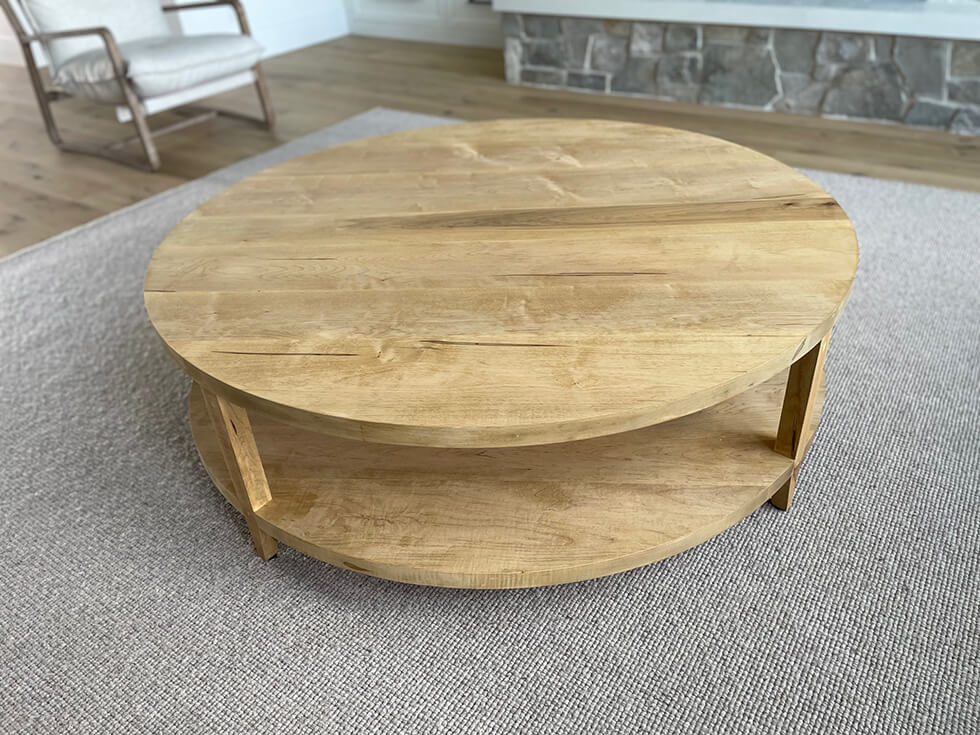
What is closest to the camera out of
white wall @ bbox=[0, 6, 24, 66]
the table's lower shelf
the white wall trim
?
the table's lower shelf

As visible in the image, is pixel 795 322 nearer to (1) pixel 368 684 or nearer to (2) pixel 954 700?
(2) pixel 954 700

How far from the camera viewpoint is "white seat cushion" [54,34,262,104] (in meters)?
3.03

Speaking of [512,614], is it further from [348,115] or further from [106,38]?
[348,115]

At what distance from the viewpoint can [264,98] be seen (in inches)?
139

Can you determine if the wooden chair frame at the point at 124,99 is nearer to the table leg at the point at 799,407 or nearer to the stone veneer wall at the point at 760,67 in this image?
the stone veneer wall at the point at 760,67

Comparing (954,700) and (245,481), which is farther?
(245,481)

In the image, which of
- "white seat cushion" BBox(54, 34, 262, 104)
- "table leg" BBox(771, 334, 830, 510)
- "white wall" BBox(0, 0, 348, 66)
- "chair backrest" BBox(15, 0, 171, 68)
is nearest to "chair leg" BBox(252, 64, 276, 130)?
"white seat cushion" BBox(54, 34, 262, 104)

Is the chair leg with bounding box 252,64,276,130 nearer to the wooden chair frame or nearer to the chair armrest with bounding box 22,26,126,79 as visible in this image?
the wooden chair frame

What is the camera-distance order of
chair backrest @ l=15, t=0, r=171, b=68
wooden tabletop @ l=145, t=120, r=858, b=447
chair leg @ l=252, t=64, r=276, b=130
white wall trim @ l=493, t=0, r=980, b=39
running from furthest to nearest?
chair leg @ l=252, t=64, r=276, b=130 → chair backrest @ l=15, t=0, r=171, b=68 → white wall trim @ l=493, t=0, r=980, b=39 → wooden tabletop @ l=145, t=120, r=858, b=447

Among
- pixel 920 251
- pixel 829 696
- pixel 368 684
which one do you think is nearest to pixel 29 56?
pixel 368 684

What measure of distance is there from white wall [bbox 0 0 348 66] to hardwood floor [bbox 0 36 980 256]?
16 cm

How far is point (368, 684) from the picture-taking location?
1.19 m

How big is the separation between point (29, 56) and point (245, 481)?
2.85m

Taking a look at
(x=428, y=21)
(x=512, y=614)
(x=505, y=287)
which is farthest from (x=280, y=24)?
(x=512, y=614)
